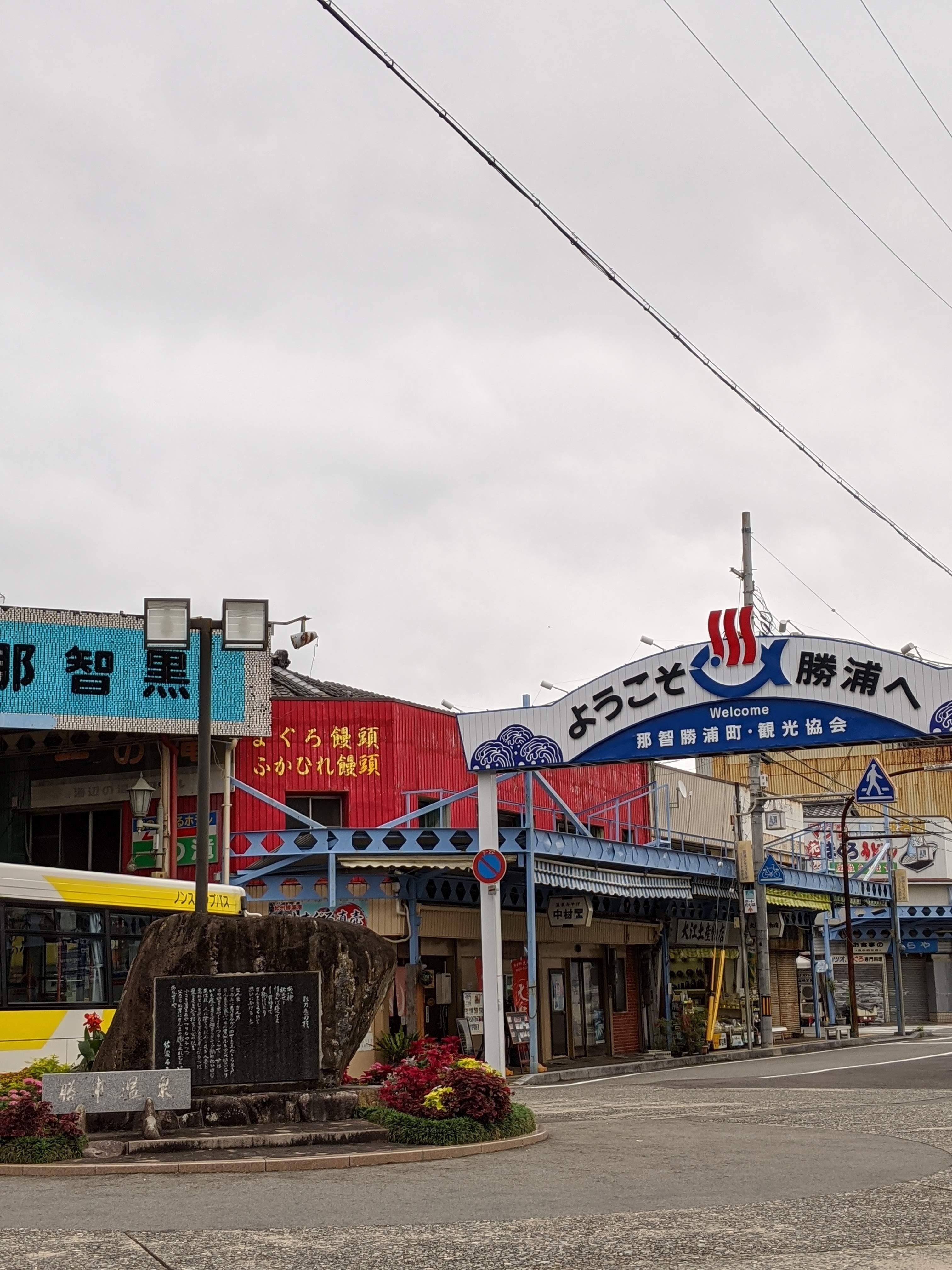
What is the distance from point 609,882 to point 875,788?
607cm

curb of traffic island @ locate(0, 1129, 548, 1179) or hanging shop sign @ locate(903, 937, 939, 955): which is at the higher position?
hanging shop sign @ locate(903, 937, 939, 955)

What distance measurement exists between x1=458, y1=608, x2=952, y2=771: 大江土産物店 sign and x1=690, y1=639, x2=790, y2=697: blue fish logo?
0.02 metres

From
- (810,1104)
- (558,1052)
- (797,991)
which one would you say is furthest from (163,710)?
(797,991)

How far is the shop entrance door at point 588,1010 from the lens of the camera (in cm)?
3597

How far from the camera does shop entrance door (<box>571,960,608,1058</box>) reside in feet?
118

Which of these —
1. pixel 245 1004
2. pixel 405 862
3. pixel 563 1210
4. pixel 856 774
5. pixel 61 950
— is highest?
pixel 856 774

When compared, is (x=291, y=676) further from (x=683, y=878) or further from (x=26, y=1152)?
(x=26, y=1152)

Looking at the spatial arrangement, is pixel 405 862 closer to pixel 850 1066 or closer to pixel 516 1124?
pixel 850 1066

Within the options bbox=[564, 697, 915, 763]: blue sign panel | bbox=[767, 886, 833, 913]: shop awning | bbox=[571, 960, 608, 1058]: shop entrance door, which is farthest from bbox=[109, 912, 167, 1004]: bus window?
bbox=[767, 886, 833, 913]: shop awning

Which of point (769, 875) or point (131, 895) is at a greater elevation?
point (769, 875)

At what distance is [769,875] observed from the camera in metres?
36.4

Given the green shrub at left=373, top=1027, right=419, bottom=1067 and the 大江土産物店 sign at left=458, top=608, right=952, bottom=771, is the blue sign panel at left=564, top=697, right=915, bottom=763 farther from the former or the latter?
the green shrub at left=373, top=1027, right=419, bottom=1067

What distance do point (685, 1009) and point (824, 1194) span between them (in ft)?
95.2

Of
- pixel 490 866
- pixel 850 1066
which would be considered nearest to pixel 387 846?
pixel 490 866
